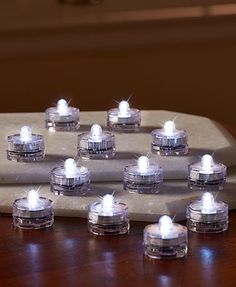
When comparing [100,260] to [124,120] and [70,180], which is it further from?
[124,120]

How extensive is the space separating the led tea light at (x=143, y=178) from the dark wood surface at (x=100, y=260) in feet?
0.28

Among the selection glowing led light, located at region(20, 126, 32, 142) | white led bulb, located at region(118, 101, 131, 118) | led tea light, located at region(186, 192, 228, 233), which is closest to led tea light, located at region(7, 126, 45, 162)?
glowing led light, located at region(20, 126, 32, 142)

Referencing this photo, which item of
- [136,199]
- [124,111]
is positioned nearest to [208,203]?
[136,199]

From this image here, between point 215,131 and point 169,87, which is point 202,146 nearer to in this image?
point 215,131

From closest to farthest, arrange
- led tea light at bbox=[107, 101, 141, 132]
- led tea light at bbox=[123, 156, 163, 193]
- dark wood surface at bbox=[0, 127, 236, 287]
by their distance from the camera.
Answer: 1. dark wood surface at bbox=[0, 127, 236, 287]
2. led tea light at bbox=[123, 156, 163, 193]
3. led tea light at bbox=[107, 101, 141, 132]

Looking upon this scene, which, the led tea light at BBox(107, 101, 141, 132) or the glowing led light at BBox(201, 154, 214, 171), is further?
the led tea light at BBox(107, 101, 141, 132)

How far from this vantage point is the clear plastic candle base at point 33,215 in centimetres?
154

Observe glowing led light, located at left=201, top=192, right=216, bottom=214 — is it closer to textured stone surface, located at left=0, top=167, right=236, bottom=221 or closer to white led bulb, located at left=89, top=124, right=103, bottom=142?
textured stone surface, located at left=0, top=167, right=236, bottom=221

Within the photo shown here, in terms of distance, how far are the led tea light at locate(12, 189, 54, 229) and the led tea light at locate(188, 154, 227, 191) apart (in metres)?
0.23

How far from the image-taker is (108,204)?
4.98 feet

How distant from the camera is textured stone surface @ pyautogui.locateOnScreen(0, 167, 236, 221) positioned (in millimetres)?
1565

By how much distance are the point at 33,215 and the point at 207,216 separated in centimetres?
25

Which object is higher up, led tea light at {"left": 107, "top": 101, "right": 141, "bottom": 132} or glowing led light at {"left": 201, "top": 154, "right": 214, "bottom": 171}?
led tea light at {"left": 107, "top": 101, "right": 141, "bottom": 132}

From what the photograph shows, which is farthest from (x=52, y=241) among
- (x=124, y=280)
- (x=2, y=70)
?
(x=2, y=70)
